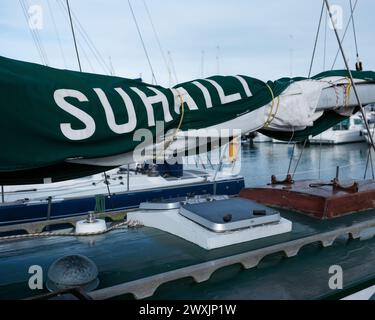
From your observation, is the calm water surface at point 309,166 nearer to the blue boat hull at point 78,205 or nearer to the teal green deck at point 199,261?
the blue boat hull at point 78,205

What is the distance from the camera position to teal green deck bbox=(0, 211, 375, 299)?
247 cm

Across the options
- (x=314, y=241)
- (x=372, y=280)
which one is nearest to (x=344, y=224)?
(x=314, y=241)

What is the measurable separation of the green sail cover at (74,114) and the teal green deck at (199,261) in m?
0.70

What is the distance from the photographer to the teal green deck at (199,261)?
2.47 m

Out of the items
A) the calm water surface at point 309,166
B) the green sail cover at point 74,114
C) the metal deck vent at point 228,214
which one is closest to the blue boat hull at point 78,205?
the metal deck vent at point 228,214

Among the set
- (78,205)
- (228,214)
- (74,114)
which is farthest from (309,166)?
(74,114)

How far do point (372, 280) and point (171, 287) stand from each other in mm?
1363

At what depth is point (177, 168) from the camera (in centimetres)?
1254

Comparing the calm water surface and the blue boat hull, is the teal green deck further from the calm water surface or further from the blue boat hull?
the calm water surface

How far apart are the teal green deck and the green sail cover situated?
70 cm

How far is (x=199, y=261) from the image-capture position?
108 inches

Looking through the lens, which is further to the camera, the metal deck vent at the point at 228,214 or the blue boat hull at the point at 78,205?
the blue boat hull at the point at 78,205
